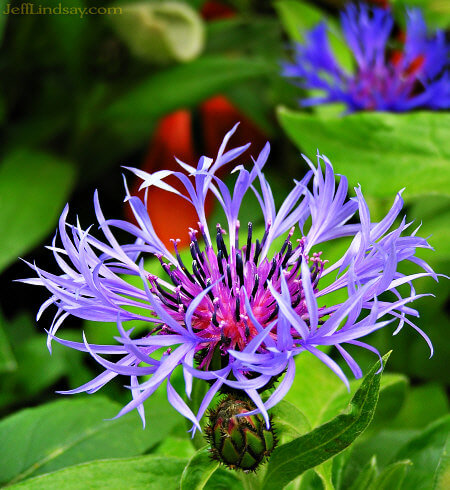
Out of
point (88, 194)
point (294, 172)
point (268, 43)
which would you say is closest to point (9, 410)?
point (88, 194)

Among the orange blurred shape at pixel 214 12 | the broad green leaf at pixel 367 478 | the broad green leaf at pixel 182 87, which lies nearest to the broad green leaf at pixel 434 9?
the broad green leaf at pixel 182 87

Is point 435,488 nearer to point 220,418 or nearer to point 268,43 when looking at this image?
point 220,418

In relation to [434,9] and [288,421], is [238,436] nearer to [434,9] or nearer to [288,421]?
[288,421]

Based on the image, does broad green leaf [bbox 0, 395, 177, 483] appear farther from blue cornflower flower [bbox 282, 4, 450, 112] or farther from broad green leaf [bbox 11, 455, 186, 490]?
blue cornflower flower [bbox 282, 4, 450, 112]

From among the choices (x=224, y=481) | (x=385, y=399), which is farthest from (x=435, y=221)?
(x=224, y=481)

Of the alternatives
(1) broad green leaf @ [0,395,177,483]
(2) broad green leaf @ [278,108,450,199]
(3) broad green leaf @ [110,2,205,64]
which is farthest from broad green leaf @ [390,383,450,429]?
(3) broad green leaf @ [110,2,205,64]
